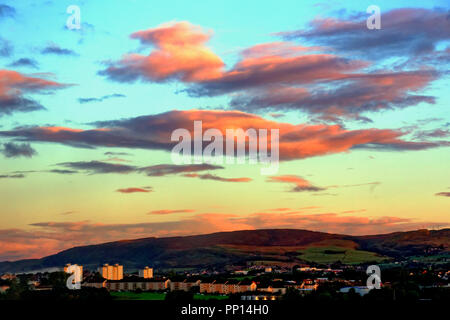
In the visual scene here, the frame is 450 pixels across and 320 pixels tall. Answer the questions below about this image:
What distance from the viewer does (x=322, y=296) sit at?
15175cm

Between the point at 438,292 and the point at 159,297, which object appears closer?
the point at 438,292
